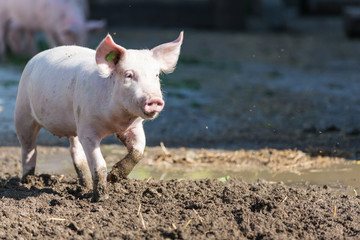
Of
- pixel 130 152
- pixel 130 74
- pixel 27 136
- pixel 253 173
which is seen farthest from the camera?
pixel 253 173

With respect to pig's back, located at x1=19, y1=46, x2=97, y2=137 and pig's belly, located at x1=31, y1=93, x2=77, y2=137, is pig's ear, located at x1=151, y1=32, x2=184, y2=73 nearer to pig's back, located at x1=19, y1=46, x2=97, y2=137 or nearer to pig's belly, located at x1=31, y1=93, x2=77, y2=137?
pig's back, located at x1=19, y1=46, x2=97, y2=137

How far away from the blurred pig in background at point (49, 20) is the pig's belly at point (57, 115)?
303 inches

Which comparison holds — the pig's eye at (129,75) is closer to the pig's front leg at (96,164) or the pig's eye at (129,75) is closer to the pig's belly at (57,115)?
the pig's front leg at (96,164)

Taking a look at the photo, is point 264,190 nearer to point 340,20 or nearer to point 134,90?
point 134,90

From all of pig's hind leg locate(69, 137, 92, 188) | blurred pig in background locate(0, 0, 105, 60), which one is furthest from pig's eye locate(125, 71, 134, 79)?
blurred pig in background locate(0, 0, 105, 60)

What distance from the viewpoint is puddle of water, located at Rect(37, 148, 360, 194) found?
506 cm

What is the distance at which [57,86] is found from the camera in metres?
4.39

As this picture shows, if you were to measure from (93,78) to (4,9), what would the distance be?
8.86 m

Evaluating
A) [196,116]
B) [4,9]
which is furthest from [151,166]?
[4,9]

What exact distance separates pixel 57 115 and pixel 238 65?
8201 millimetres

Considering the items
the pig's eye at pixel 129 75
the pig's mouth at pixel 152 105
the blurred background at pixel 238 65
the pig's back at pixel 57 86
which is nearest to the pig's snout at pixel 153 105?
the pig's mouth at pixel 152 105

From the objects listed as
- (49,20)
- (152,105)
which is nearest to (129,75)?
(152,105)

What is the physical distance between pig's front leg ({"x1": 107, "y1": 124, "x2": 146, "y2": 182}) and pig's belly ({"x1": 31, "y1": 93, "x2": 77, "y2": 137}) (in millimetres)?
345

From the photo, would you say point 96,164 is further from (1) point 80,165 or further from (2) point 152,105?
(2) point 152,105
